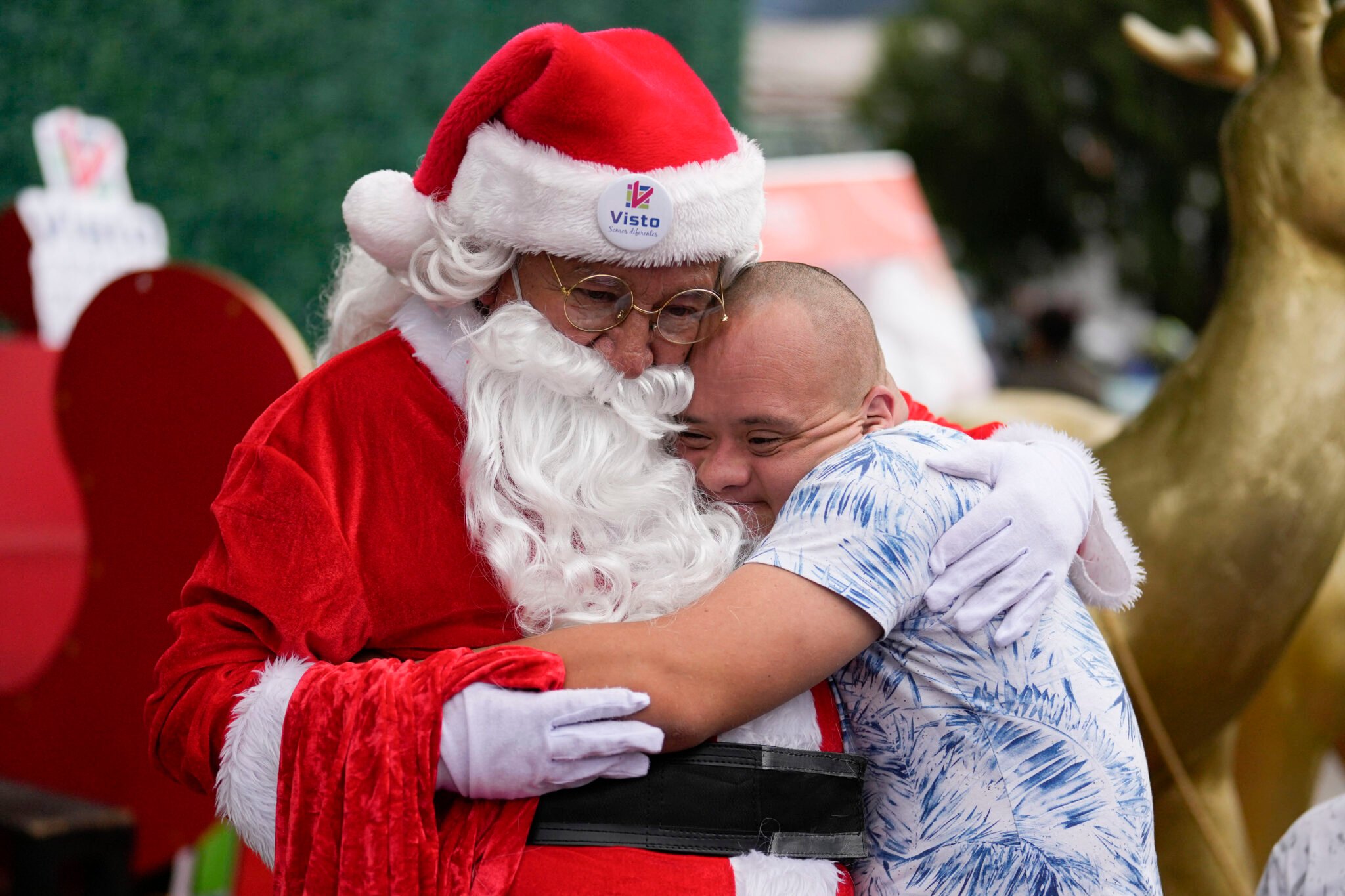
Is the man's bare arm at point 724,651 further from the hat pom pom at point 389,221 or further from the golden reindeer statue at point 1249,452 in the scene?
the golden reindeer statue at point 1249,452

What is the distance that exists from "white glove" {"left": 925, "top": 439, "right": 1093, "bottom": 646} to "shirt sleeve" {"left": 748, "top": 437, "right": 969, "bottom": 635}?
0.03m

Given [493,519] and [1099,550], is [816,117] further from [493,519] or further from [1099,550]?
[493,519]

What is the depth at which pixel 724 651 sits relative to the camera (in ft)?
4.98

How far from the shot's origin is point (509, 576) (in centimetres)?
170

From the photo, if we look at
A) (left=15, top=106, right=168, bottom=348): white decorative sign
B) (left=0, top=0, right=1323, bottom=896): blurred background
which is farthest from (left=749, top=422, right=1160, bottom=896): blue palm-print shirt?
(left=15, top=106, right=168, bottom=348): white decorative sign

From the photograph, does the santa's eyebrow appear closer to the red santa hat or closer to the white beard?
the white beard

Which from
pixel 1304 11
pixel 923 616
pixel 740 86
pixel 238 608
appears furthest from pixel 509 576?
pixel 740 86

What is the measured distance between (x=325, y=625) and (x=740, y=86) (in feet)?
22.2

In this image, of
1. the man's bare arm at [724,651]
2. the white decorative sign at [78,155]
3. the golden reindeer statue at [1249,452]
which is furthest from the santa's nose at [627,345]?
the white decorative sign at [78,155]

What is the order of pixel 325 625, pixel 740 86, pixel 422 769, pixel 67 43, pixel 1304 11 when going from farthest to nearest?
pixel 740 86 → pixel 67 43 → pixel 1304 11 → pixel 325 625 → pixel 422 769

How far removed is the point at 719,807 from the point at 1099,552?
0.68m

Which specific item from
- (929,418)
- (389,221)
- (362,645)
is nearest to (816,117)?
(929,418)

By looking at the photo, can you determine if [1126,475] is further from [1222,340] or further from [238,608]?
[238,608]

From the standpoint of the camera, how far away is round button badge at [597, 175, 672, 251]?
175cm
